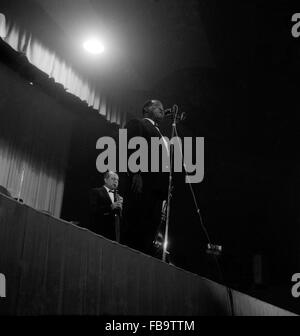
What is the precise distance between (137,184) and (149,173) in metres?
0.13

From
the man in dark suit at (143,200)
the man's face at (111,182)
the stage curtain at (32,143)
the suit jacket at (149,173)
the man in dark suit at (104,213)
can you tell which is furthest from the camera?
the stage curtain at (32,143)

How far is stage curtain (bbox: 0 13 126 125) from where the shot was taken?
379 cm

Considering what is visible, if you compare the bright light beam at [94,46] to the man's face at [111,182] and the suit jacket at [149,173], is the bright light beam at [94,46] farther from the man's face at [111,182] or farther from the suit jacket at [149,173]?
the suit jacket at [149,173]

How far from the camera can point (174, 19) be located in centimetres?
434

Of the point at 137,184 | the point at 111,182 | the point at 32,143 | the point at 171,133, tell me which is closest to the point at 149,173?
the point at 137,184

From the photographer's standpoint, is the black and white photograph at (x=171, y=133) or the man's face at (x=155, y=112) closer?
the black and white photograph at (x=171, y=133)

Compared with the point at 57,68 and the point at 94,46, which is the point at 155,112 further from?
the point at 94,46

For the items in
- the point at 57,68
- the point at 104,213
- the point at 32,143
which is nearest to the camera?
the point at 104,213

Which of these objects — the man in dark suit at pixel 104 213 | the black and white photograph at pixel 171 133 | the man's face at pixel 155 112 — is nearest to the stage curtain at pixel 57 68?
the black and white photograph at pixel 171 133

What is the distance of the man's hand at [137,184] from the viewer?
8.49ft

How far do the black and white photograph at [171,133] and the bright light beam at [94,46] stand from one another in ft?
0.05

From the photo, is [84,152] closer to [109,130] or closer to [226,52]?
[109,130]

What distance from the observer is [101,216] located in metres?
3.64

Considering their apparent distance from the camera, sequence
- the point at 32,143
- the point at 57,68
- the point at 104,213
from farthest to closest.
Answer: the point at 32,143 < the point at 57,68 < the point at 104,213
